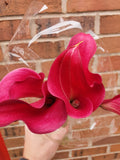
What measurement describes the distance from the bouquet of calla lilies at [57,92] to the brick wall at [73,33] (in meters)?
0.07

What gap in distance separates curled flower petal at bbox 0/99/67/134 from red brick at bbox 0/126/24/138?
0.45 m

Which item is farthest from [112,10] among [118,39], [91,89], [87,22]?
[91,89]

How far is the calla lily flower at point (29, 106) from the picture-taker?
0.16 metres

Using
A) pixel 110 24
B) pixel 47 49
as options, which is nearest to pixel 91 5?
pixel 110 24

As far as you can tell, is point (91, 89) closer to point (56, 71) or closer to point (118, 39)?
point (56, 71)

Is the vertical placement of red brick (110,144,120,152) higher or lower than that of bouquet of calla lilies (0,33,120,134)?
lower

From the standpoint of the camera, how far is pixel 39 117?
18 centimetres

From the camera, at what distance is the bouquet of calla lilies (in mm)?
171

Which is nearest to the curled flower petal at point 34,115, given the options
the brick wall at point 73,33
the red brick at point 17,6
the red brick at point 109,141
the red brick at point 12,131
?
A: the brick wall at point 73,33

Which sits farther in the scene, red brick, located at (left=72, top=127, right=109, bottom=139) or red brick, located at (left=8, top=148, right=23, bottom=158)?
red brick, located at (left=8, top=148, right=23, bottom=158)

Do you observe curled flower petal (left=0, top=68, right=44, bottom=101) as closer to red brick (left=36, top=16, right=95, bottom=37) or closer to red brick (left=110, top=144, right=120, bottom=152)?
red brick (left=36, top=16, right=95, bottom=37)

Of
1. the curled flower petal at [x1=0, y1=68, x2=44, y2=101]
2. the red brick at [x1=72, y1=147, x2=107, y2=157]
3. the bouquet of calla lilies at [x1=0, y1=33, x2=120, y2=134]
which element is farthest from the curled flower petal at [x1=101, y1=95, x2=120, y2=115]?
the red brick at [x1=72, y1=147, x2=107, y2=157]

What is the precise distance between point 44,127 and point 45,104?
3 centimetres

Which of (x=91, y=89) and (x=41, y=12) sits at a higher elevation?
(x=41, y=12)
